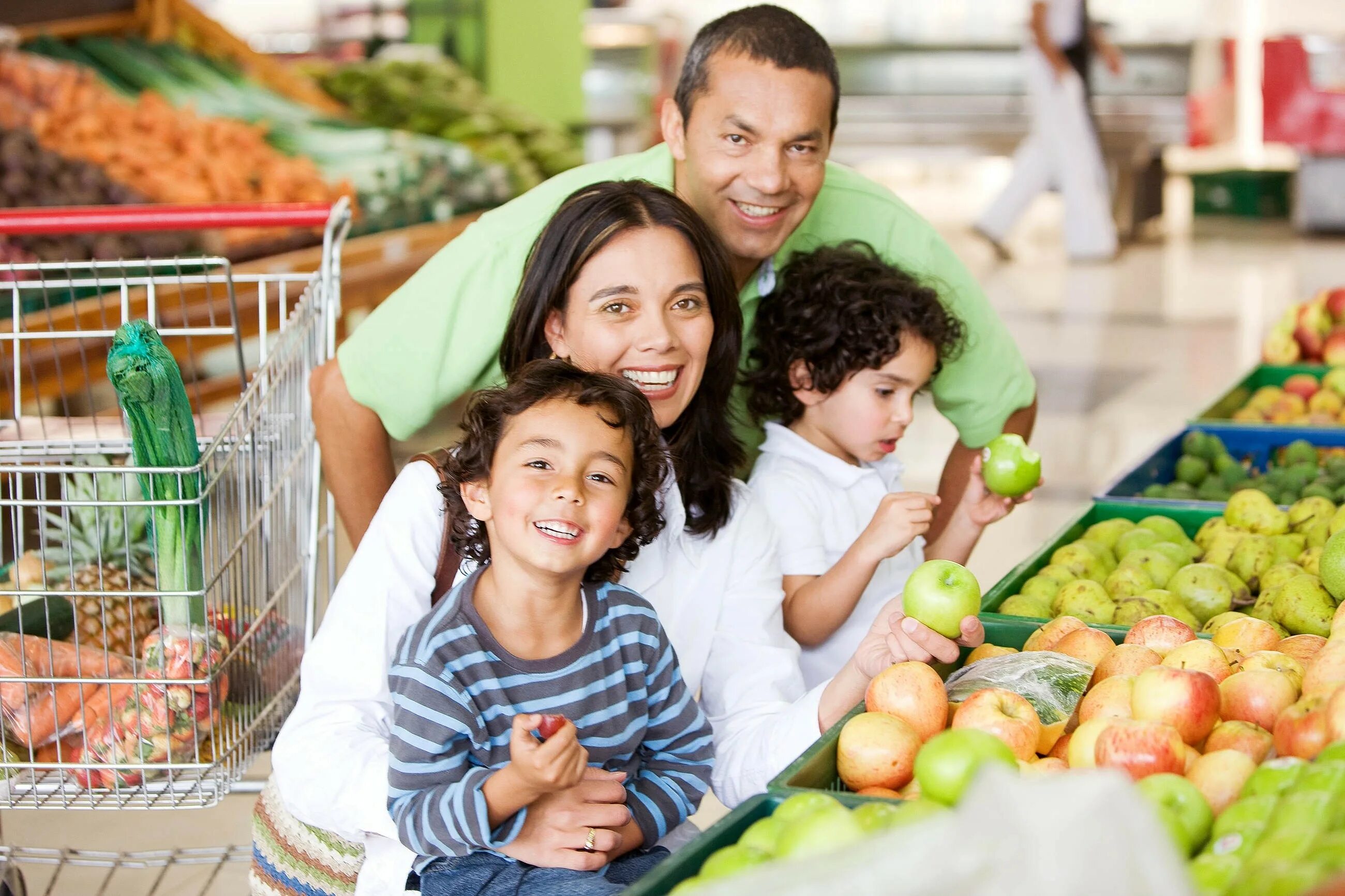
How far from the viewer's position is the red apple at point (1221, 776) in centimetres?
142

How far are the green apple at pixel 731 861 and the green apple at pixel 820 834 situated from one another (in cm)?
2

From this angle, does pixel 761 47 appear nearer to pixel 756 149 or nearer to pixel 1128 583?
pixel 756 149

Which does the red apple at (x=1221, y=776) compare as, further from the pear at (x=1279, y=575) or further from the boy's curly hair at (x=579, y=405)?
the pear at (x=1279, y=575)

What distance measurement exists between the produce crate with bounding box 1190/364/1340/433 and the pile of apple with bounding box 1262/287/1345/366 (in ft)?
0.27

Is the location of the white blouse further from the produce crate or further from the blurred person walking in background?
the blurred person walking in background

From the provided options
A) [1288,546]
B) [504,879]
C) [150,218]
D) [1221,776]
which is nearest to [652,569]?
[504,879]

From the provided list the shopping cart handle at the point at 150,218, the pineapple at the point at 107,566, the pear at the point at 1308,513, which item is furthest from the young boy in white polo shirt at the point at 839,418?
the pineapple at the point at 107,566

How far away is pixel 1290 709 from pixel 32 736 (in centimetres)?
162

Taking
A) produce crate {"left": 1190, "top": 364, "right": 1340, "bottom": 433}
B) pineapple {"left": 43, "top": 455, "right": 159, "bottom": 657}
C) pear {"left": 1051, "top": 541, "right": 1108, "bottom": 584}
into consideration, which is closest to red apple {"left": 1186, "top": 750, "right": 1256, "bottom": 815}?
pear {"left": 1051, "top": 541, "right": 1108, "bottom": 584}

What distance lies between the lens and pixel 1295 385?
3.81 metres

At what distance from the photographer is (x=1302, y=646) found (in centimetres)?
191

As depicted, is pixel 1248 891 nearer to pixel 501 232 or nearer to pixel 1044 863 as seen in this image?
pixel 1044 863

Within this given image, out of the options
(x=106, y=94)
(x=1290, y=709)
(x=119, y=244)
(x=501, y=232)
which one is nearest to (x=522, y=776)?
(x=1290, y=709)

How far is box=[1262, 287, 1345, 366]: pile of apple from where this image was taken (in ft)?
13.5
